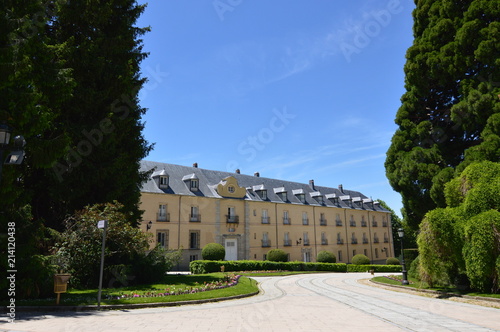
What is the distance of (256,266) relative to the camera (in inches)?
1212

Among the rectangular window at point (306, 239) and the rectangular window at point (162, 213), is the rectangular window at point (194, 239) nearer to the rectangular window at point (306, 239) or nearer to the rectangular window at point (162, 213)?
the rectangular window at point (162, 213)

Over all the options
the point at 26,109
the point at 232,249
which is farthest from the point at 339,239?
the point at 26,109

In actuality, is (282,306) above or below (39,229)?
below

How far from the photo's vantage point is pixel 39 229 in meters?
10.9

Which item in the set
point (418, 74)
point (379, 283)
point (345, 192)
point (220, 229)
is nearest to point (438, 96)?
point (418, 74)

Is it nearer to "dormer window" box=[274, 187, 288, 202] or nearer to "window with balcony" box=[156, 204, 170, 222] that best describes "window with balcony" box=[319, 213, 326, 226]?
"dormer window" box=[274, 187, 288, 202]

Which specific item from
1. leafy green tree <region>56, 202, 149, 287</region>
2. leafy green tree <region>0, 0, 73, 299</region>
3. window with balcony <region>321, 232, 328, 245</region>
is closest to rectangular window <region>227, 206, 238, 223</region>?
window with balcony <region>321, 232, 328, 245</region>

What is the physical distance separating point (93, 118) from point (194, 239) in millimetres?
21351

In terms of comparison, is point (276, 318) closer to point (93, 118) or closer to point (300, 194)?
point (93, 118)

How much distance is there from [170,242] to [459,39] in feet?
91.2

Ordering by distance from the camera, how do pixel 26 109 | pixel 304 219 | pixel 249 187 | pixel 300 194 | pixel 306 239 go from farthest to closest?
pixel 300 194
pixel 304 219
pixel 306 239
pixel 249 187
pixel 26 109

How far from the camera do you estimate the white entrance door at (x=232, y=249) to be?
1459 inches

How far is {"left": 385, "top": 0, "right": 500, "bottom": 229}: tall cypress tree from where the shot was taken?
49.4 feet

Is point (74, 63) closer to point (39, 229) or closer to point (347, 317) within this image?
point (39, 229)
